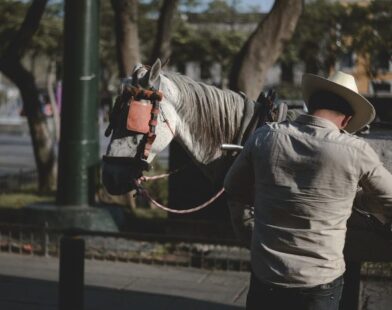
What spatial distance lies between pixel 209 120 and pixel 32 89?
755 centimetres

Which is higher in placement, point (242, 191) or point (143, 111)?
point (143, 111)

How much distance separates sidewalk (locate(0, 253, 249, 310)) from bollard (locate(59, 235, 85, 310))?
49.2 inches

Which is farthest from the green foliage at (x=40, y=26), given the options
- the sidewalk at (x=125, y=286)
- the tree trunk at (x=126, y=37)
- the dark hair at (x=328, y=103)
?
the dark hair at (x=328, y=103)

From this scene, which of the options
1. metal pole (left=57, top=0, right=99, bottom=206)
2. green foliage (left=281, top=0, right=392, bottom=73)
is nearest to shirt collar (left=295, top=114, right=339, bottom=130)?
metal pole (left=57, top=0, right=99, bottom=206)

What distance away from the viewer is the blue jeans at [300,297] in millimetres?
3012

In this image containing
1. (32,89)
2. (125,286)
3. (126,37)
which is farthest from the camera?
(32,89)

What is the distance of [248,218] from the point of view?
3549 mm

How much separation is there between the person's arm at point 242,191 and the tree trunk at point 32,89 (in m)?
7.77

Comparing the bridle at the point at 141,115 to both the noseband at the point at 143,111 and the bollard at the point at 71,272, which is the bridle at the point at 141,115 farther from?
the bollard at the point at 71,272

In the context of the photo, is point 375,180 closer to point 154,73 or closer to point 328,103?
point 328,103

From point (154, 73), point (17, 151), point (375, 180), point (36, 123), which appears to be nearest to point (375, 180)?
point (375, 180)

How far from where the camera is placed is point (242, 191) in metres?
3.31

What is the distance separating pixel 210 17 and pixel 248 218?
2934 cm

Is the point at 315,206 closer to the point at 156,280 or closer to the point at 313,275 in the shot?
the point at 313,275
